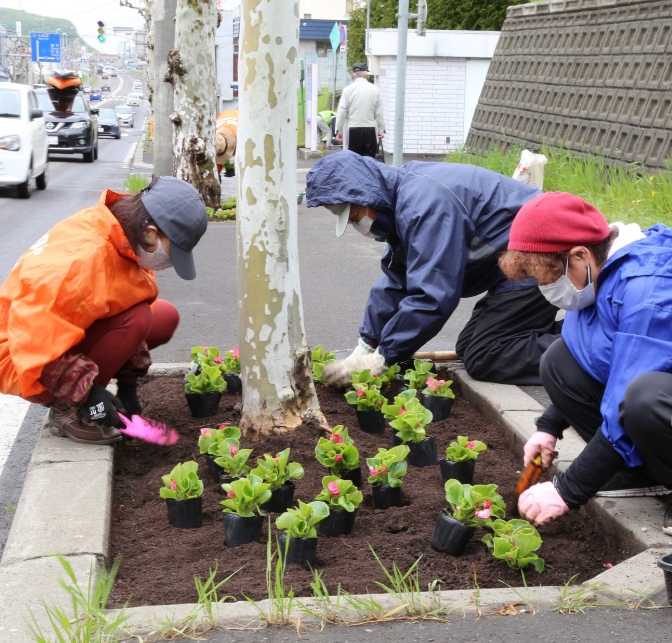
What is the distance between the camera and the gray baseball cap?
10.9 feet

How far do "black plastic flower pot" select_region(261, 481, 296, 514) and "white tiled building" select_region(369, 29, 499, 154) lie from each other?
69.3 feet

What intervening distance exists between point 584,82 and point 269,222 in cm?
970

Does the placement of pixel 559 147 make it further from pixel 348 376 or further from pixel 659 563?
pixel 659 563

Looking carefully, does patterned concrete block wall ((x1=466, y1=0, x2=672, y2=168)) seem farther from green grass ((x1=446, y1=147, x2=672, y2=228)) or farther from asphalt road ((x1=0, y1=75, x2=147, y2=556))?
asphalt road ((x1=0, y1=75, x2=147, y2=556))

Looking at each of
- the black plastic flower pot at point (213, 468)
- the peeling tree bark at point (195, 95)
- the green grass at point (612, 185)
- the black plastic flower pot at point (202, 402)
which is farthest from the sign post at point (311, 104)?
the black plastic flower pot at point (213, 468)

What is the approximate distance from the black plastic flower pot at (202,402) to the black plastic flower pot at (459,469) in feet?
3.98

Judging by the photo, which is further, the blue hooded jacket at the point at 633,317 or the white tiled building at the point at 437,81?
the white tiled building at the point at 437,81

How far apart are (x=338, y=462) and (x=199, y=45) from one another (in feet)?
29.9

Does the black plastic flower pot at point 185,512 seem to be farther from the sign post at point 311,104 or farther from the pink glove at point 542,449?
the sign post at point 311,104

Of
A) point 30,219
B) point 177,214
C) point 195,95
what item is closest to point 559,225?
point 177,214

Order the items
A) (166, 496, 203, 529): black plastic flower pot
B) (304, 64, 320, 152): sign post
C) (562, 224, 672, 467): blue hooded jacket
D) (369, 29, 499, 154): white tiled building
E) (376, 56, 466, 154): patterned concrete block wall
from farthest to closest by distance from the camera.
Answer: (376, 56, 466, 154): patterned concrete block wall, (369, 29, 499, 154): white tiled building, (304, 64, 320, 152): sign post, (166, 496, 203, 529): black plastic flower pot, (562, 224, 672, 467): blue hooded jacket

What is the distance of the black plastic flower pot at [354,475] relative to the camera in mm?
3186

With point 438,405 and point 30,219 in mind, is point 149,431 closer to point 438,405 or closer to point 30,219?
point 438,405

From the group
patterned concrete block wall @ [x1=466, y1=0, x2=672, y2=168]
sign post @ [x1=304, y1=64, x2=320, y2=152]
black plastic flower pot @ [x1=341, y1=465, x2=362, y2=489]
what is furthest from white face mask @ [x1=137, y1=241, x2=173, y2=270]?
sign post @ [x1=304, y1=64, x2=320, y2=152]
